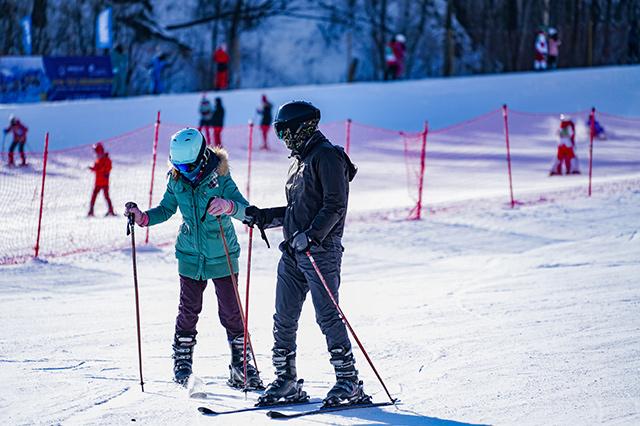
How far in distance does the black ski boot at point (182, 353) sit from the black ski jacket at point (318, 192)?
106 cm

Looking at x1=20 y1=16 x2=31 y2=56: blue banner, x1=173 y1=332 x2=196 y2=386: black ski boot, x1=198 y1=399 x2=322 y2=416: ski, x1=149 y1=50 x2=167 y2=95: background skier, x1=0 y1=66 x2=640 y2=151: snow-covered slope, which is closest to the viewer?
x1=198 y1=399 x2=322 y2=416: ski

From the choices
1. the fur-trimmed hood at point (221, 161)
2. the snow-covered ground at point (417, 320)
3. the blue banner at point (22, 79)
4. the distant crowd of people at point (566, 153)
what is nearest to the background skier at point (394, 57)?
the blue banner at point (22, 79)

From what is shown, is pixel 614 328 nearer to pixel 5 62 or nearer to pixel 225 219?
pixel 225 219

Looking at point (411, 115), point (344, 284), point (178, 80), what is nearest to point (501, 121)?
point (411, 115)

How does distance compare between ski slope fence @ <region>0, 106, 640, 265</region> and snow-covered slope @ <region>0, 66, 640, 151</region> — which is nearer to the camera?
ski slope fence @ <region>0, 106, 640, 265</region>

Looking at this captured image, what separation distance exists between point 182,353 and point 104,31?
2365 centimetres

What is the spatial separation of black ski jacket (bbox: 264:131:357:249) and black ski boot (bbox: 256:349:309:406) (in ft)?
2.25

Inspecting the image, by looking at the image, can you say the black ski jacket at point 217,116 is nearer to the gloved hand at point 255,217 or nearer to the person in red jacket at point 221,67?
the person in red jacket at point 221,67

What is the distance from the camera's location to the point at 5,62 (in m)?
26.2

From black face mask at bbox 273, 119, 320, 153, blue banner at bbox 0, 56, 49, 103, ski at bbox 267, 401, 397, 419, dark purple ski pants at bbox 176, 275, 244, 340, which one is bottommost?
ski at bbox 267, 401, 397, 419

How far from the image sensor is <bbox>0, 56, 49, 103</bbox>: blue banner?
26469mm

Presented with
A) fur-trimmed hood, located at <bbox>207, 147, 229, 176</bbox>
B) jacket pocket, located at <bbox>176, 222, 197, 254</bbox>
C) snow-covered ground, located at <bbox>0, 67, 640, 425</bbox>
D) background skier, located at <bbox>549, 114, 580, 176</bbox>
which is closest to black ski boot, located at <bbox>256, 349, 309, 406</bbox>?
snow-covered ground, located at <bbox>0, 67, 640, 425</bbox>

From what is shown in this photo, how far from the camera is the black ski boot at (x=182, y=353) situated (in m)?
6.40

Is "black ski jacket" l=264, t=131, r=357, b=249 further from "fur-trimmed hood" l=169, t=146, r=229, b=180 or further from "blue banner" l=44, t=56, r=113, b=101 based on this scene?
"blue banner" l=44, t=56, r=113, b=101
